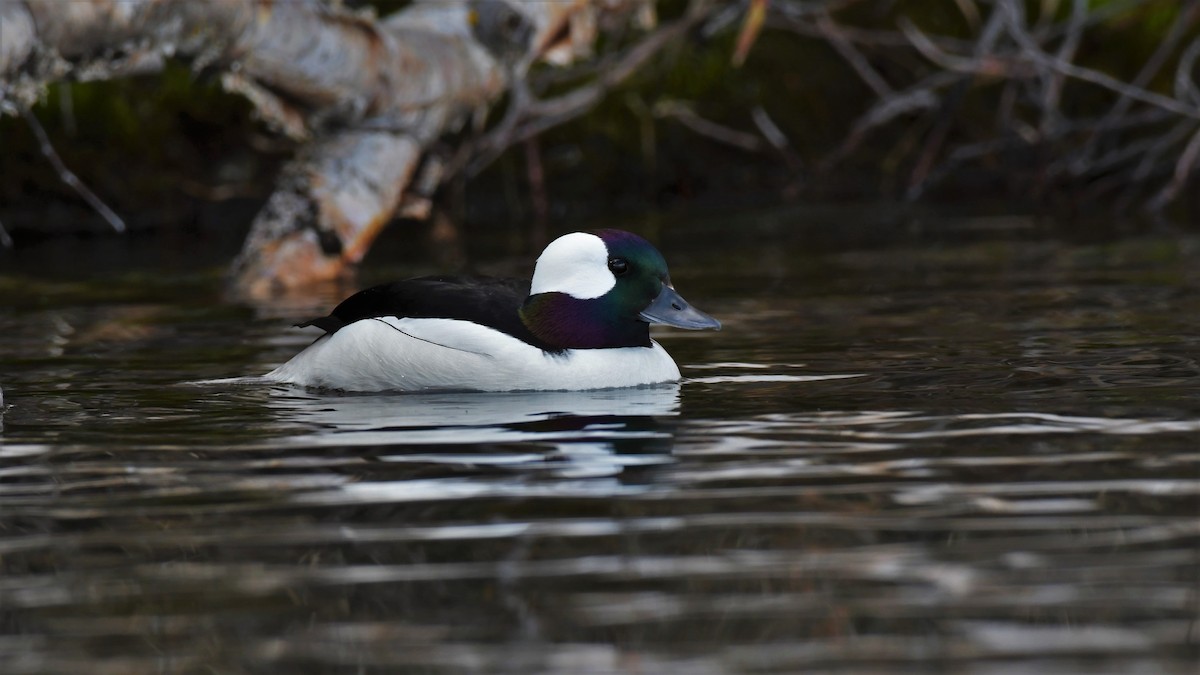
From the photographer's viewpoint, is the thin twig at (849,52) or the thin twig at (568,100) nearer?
the thin twig at (568,100)

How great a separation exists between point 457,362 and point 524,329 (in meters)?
0.27

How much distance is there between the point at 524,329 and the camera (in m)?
6.78

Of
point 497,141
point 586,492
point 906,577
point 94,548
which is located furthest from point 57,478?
point 497,141

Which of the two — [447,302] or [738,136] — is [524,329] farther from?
[738,136]

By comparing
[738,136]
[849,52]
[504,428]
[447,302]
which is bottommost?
[504,428]

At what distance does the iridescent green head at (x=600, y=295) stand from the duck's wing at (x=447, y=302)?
92 mm

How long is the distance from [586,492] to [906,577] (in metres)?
1.14

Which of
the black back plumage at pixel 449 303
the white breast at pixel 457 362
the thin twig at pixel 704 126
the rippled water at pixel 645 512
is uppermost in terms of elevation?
the thin twig at pixel 704 126

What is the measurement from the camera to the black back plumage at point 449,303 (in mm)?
6750

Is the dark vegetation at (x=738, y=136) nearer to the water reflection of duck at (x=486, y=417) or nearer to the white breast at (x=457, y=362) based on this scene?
the white breast at (x=457, y=362)

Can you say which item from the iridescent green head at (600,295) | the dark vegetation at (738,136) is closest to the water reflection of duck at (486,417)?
the iridescent green head at (600,295)

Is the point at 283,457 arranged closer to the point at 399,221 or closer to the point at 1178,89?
the point at 1178,89

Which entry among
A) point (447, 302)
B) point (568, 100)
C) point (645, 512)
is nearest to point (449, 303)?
point (447, 302)

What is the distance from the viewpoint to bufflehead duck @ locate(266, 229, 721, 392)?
670 cm
